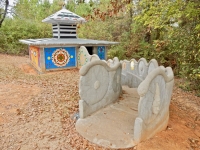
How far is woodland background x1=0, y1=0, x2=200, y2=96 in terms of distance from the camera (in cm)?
668

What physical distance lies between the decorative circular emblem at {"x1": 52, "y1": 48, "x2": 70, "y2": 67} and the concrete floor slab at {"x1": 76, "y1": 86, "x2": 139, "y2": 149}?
246 inches

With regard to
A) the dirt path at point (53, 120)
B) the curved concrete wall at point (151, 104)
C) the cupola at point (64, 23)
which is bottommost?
the dirt path at point (53, 120)

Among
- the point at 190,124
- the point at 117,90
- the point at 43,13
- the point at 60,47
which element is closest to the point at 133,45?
the point at 60,47

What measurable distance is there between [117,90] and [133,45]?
879cm

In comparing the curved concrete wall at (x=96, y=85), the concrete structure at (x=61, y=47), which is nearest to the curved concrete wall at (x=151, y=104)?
the curved concrete wall at (x=96, y=85)

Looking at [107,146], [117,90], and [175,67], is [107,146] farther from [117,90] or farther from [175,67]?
[175,67]

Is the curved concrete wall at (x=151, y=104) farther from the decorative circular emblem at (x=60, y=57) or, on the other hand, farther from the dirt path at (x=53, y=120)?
the decorative circular emblem at (x=60, y=57)

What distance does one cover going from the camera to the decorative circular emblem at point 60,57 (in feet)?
34.6

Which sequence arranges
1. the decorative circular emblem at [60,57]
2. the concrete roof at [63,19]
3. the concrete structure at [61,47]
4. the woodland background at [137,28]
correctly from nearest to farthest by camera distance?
the woodland background at [137,28] < the concrete structure at [61,47] < the decorative circular emblem at [60,57] < the concrete roof at [63,19]

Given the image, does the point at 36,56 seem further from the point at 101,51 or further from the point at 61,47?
the point at 101,51

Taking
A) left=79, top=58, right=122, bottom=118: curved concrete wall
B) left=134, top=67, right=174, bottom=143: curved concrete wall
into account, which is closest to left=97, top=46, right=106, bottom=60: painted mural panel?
left=79, top=58, right=122, bottom=118: curved concrete wall

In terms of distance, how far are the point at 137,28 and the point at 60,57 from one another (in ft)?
23.1

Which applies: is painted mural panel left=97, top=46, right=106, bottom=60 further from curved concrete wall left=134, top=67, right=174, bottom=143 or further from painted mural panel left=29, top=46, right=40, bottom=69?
curved concrete wall left=134, top=67, right=174, bottom=143

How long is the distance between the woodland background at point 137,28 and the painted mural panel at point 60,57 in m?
2.75
